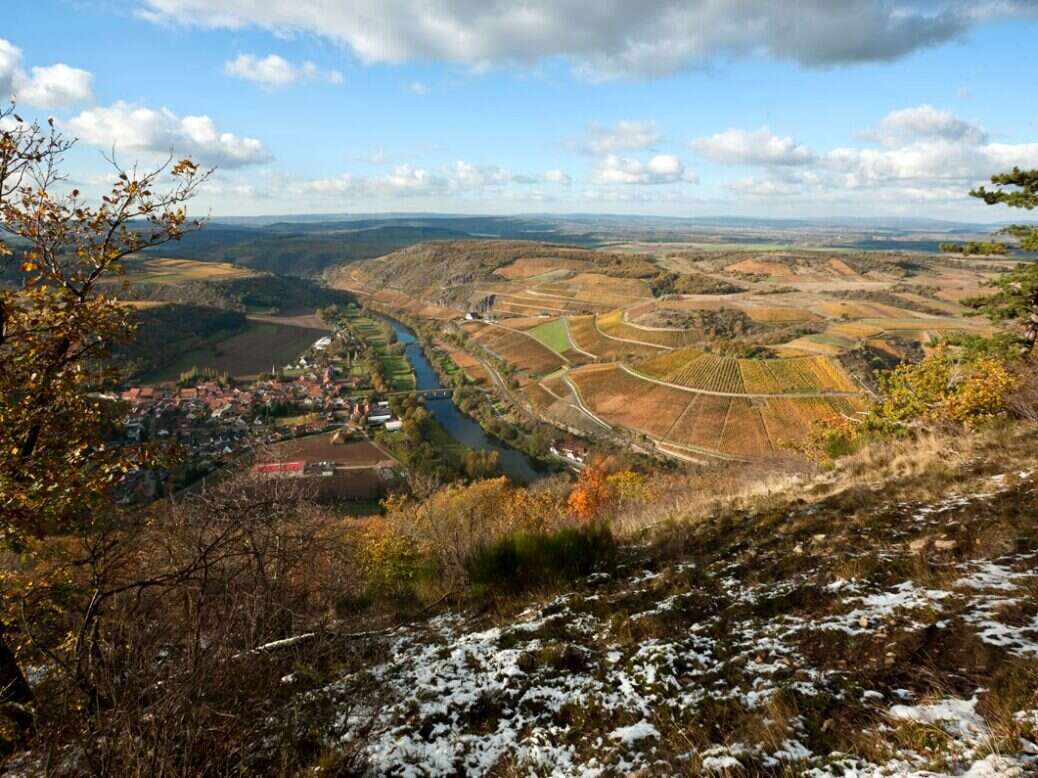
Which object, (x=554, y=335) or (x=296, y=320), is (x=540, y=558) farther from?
(x=296, y=320)

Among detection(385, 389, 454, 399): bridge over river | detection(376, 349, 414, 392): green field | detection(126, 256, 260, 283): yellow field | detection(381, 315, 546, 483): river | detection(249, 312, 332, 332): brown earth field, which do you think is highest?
detection(126, 256, 260, 283): yellow field

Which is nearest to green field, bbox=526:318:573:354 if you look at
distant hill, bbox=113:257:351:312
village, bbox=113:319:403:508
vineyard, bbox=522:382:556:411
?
vineyard, bbox=522:382:556:411

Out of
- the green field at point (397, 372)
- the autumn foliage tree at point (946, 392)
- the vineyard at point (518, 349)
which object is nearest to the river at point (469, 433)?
the green field at point (397, 372)

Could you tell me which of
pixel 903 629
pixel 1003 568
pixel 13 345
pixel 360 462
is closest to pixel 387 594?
pixel 13 345

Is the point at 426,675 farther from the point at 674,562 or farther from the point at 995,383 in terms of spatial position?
the point at 995,383

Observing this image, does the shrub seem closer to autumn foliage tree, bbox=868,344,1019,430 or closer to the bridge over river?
autumn foliage tree, bbox=868,344,1019,430

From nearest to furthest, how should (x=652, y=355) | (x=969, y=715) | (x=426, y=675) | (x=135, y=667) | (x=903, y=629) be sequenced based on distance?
(x=969, y=715) → (x=135, y=667) → (x=903, y=629) → (x=426, y=675) → (x=652, y=355)

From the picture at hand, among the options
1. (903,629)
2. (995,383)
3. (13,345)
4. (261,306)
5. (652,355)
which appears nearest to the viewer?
(903,629)

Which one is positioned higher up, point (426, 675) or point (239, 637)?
point (239, 637)
